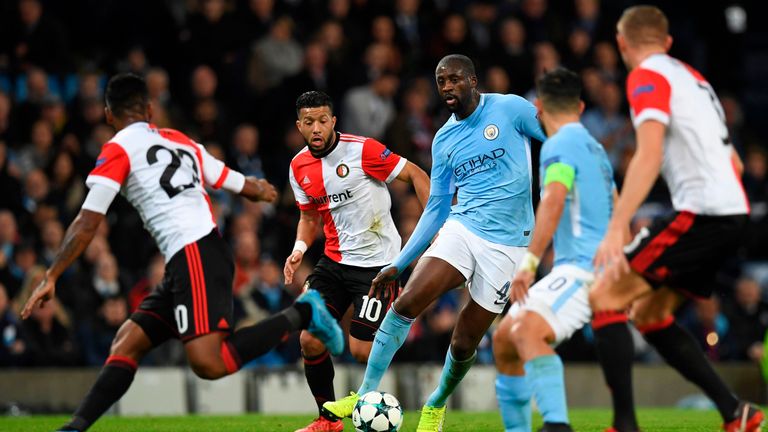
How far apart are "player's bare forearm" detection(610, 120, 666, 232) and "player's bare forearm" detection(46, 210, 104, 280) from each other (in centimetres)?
321

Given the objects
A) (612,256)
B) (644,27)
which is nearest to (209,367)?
(612,256)

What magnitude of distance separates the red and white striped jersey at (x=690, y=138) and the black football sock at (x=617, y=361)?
760 millimetres

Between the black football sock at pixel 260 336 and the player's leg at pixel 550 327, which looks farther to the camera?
the black football sock at pixel 260 336

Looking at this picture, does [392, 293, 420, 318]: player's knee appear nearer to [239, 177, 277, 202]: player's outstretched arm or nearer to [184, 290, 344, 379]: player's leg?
[184, 290, 344, 379]: player's leg

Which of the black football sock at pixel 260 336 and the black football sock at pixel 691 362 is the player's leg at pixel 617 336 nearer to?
the black football sock at pixel 691 362

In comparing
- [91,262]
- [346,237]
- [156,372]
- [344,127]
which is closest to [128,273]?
[91,262]

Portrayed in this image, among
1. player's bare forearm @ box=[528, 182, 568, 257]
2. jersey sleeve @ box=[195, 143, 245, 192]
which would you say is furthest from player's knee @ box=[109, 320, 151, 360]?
player's bare forearm @ box=[528, 182, 568, 257]

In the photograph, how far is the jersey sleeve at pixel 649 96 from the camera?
629 centimetres

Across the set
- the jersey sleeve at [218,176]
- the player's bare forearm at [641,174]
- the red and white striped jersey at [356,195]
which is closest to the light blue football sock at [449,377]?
the red and white striped jersey at [356,195]

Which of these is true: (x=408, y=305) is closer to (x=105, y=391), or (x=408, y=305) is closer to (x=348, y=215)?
(x=348, y=215)

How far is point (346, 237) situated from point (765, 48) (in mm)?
13050

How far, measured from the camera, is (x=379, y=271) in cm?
907

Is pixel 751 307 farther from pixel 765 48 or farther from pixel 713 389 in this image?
pixel 713 389

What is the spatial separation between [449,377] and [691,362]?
89.0 inches
